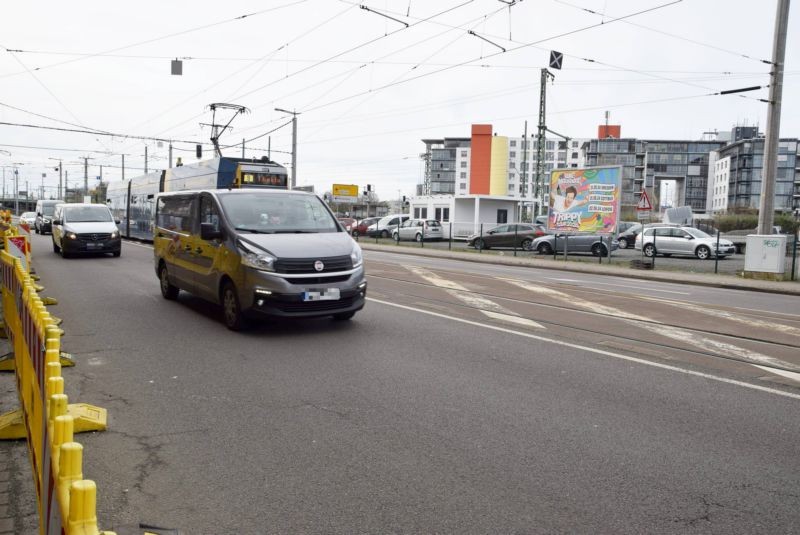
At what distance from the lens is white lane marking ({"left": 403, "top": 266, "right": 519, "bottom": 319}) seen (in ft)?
35.8

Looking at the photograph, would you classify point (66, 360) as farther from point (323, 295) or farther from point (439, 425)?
point (439, 425)

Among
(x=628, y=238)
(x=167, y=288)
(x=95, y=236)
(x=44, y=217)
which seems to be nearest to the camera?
(x=167, y=288)

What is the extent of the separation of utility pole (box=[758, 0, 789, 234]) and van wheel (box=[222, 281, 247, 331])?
54.5 feet

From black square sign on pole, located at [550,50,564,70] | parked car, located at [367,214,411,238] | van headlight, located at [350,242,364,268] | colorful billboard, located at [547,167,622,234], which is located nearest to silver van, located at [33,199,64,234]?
parked car, located at [367,214,411,238]

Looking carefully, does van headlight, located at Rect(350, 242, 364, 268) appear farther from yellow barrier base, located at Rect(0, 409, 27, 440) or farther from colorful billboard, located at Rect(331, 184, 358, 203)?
colorful billboard, located at Rect(331, 184, 358, 203)

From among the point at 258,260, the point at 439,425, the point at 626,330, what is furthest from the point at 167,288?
the point at 439,425

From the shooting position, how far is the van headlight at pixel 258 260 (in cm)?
811

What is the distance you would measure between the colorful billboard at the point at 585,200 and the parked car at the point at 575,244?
6.51 ft

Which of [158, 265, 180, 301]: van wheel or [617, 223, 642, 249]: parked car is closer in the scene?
[158, 265, 180, 301]: van wheel

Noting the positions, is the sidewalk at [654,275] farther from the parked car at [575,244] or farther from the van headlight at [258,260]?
the van headlight at [258,260]

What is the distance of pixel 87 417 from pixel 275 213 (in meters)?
4.67

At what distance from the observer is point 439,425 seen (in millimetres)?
4984

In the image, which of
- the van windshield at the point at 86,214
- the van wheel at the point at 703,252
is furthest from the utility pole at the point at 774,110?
the van windshield at the point at 86,214

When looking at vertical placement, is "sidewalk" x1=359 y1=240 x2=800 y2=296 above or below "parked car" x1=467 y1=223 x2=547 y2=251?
below
